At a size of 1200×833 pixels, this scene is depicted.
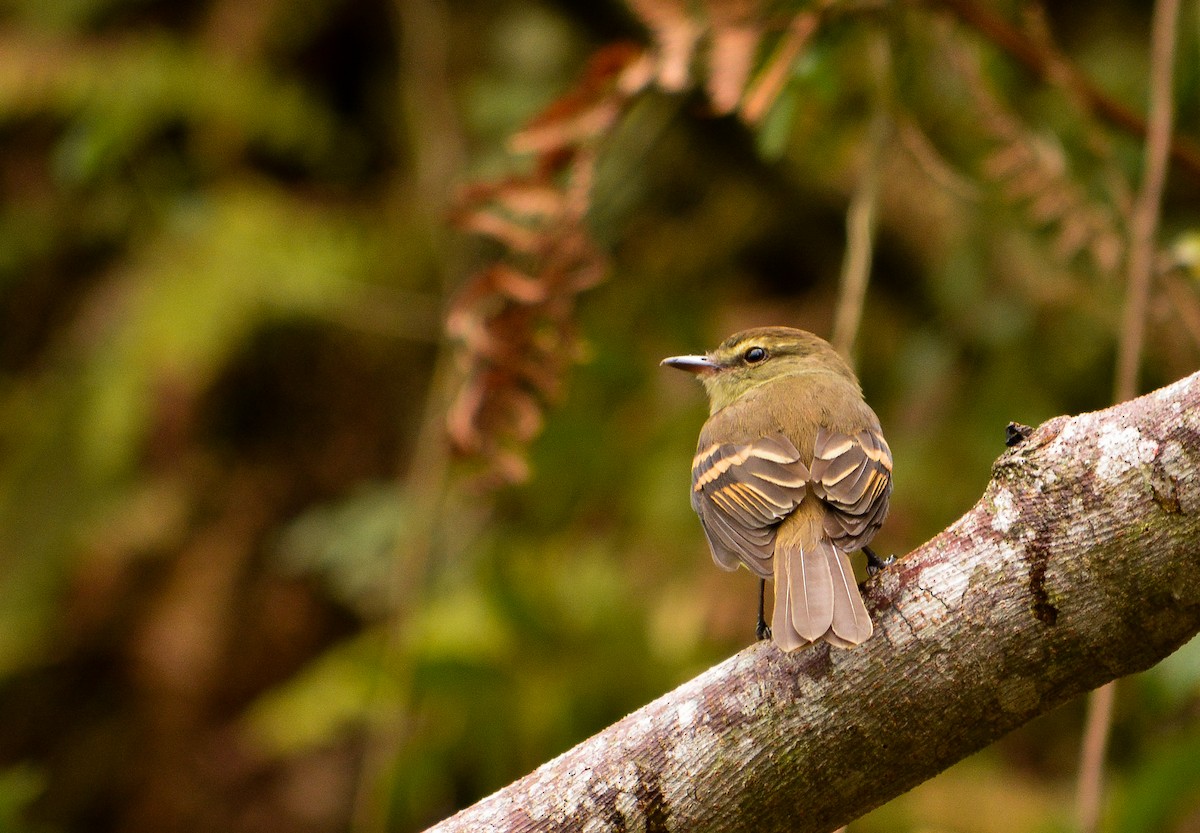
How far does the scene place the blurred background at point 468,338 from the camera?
12.6 ft

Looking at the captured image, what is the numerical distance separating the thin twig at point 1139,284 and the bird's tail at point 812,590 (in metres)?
0.69

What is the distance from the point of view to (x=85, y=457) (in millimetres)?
6090

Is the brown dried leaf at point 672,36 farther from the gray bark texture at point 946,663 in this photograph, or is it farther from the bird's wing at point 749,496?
the gray bark texture at point 946,663

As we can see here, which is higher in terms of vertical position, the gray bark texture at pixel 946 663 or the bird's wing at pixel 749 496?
the bird's wing at pixel 749 496

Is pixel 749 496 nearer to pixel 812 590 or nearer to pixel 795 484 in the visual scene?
pixel 795 484

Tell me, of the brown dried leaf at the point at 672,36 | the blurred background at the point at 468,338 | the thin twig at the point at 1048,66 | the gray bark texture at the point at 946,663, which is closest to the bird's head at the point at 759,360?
the blurred background at the point at 468,338

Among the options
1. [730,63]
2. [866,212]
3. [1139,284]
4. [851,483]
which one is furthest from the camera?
[866,212]

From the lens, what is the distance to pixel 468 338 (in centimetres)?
370

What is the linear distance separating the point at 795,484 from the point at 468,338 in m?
1.32

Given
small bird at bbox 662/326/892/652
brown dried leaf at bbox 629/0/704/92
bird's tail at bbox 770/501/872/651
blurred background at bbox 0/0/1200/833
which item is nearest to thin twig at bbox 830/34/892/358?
blurred background at bbox 0/0/1200/833

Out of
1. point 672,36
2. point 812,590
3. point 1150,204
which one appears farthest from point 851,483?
point 672,36

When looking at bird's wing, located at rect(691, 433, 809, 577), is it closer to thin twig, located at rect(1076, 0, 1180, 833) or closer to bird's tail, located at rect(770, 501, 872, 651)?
bird's tail, located at rect(770, 501, 872, 651)

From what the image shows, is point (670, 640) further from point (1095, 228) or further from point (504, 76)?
point (504, 76)

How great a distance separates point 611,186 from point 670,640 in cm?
176
